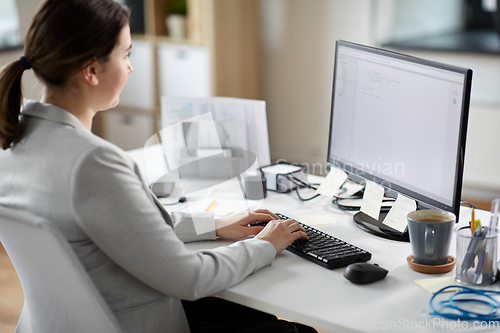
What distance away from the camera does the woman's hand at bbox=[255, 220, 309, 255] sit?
1.17 m

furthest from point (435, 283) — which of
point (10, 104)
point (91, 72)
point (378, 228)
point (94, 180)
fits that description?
point (10, 104)

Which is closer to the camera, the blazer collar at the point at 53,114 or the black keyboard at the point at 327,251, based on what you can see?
the blazer collar at the point at 53,114

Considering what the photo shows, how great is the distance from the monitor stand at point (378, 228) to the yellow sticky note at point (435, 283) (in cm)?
23

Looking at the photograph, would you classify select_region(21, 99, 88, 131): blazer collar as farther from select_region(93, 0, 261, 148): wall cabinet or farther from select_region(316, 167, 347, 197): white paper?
select_region(93, 0, 261, 148): wall cabinet

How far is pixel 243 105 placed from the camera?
1742mm

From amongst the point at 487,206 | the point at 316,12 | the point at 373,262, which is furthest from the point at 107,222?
the point at 316,12

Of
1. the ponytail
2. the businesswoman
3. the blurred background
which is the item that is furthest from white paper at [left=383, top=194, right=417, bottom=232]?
the blurred background

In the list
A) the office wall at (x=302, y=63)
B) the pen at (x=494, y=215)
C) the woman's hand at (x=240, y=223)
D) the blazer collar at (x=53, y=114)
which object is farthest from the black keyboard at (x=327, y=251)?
the office wall at (x=302, y=63)

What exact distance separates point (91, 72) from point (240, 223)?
1.73 ft

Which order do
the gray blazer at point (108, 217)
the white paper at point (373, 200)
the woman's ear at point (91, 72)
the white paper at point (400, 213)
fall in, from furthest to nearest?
the white paper at point (373, 200) → the white paper at point (400, 213) → the woman's ear at point (91, 72) → the gray blazer at point (108, 217)

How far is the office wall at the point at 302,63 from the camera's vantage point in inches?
140

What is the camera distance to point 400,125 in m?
1.28

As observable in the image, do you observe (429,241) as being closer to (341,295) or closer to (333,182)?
(341,295)

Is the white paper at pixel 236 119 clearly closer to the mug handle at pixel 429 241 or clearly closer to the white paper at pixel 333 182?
the white paper at pixel 333 182
